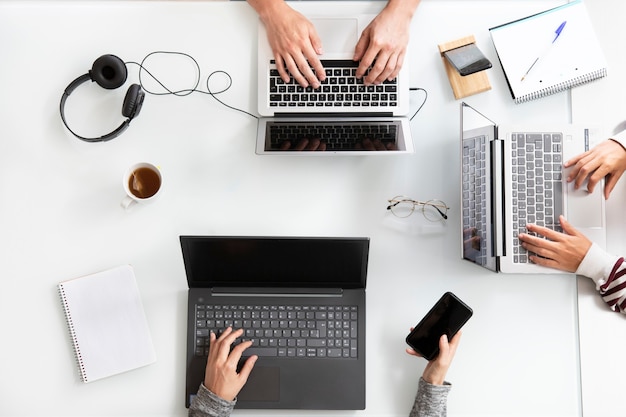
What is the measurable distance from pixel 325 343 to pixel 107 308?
0.53 m

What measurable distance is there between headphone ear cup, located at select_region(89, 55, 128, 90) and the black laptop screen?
0.43m

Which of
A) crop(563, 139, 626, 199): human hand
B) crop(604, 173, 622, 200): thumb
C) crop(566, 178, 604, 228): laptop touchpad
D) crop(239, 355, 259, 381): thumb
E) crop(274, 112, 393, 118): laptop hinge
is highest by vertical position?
crop(274, 112, 393, 118): laptop hinge

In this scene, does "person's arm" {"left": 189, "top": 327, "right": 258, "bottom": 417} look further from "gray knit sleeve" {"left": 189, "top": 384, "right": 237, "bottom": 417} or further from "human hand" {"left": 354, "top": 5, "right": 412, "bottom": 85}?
"human hand" {"left": 354, "top": 5, "right": 412, "bottom": 85}

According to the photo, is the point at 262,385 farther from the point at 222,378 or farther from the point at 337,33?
the point at 337,33

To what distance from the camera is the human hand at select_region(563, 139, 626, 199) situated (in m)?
1.15

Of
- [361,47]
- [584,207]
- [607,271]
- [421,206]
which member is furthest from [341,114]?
[607,271]

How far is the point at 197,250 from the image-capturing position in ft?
3.75

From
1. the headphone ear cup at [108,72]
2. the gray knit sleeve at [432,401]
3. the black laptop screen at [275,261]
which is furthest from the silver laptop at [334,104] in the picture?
the gray knit sleeve at [432,401]

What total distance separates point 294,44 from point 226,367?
76 cm

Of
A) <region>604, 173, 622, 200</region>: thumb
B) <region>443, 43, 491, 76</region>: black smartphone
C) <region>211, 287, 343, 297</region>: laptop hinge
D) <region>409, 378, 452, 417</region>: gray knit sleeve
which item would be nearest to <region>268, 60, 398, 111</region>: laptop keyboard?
<region>443, 43, 491, 76</region>: black smartphone

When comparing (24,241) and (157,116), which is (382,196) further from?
(24,241)

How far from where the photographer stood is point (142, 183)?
3.99 ft

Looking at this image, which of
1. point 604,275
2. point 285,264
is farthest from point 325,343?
point 604,275

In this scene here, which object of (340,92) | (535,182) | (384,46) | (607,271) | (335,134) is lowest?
(607,271)
